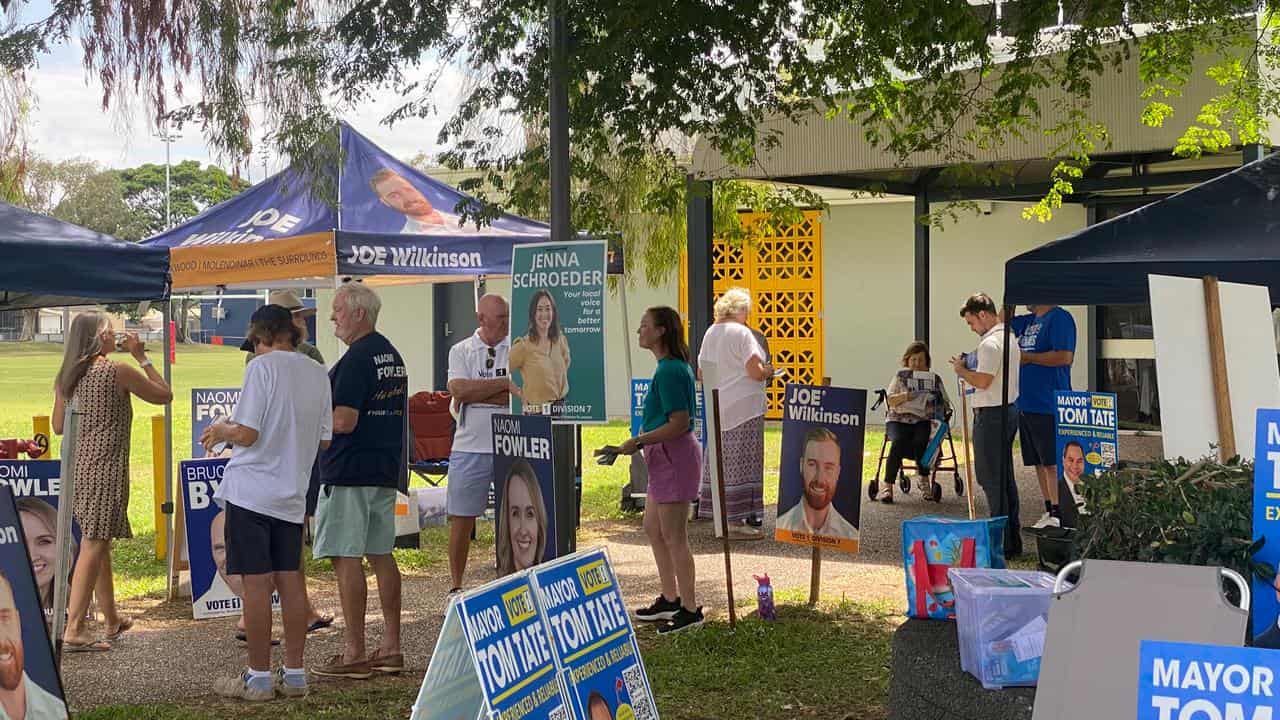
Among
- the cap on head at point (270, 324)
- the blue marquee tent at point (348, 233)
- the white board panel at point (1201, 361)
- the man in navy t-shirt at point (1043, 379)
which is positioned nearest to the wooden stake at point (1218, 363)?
the white board panel at point (1201, 361)

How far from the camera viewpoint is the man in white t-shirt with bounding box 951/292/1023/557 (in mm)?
9438

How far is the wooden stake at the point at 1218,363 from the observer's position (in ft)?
16.2

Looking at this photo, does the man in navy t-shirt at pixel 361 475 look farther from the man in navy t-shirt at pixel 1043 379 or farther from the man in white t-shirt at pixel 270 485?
the man in navy t-shirt at pixel 1043 379

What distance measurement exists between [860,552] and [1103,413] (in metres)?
1.98

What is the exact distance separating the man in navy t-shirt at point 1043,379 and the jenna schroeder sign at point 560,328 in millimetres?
4526

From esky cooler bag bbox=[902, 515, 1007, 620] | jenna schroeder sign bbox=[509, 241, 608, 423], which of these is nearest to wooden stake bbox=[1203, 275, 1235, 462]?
esky cooler bag bbox=[902, 515, 1007, 620]

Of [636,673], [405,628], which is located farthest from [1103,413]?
[636,673]

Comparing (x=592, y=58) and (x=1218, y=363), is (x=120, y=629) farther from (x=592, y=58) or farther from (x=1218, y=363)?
(x=1218, y=363)

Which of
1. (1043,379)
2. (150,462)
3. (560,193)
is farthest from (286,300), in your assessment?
(150,462)

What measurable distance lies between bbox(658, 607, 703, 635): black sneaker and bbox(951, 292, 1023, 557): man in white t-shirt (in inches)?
118

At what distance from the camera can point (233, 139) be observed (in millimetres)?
6840

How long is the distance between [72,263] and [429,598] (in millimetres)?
3297

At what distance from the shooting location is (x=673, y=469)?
23.5 feet

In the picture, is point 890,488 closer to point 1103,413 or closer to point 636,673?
point 1103,413
